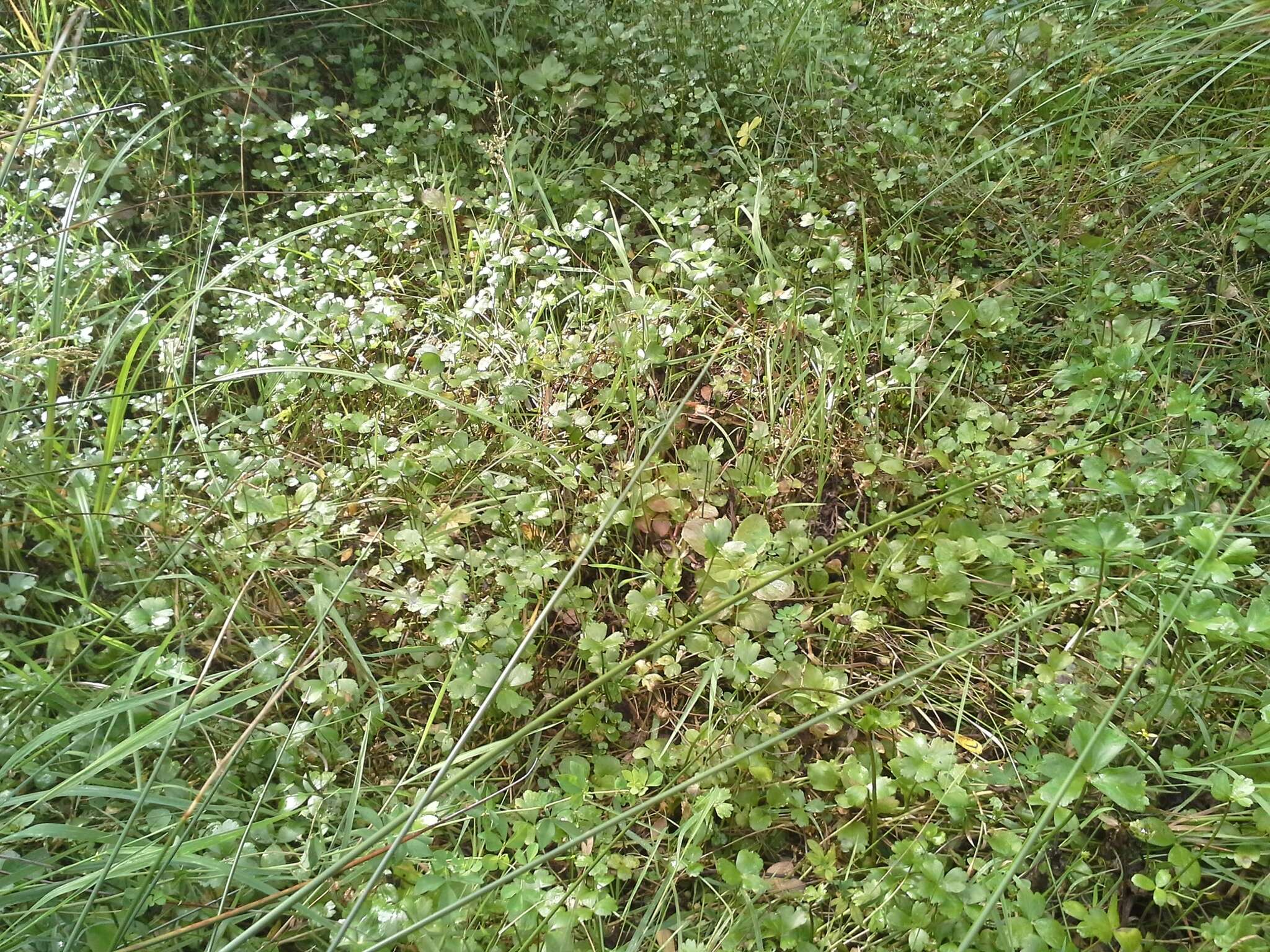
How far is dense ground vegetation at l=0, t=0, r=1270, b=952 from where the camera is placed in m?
1.26

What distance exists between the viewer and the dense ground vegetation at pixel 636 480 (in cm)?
126

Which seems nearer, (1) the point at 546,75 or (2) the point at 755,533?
(2) the point at 755,533

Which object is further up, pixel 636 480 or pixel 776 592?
pixel 636 480

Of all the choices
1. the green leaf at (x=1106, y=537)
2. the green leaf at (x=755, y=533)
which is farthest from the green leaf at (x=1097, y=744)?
the green leaf at (x=755, y=533)

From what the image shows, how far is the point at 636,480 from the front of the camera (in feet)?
4.31

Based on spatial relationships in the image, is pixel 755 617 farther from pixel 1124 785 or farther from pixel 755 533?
pixel 1124 785

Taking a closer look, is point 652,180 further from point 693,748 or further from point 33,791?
point 33,791

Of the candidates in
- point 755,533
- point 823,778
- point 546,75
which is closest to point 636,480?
point 755,533

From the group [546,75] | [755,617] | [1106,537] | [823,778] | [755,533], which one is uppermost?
[546,75]

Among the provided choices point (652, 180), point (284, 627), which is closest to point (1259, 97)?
point (652, 180)

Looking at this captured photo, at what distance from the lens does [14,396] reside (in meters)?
1.74

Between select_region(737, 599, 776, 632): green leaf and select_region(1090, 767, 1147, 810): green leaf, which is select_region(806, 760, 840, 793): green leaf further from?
select_region(1090, 767, 1147, 810): green leaf

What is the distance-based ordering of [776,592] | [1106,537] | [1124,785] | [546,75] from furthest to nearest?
1. [546,75]
2. [776,592]
3. [1106,537]
4. [1124,785]

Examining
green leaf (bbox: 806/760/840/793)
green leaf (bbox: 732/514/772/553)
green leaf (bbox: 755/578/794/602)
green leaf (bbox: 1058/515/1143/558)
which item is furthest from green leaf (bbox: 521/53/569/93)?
green leaf (bbox: 806/760/840/793)
